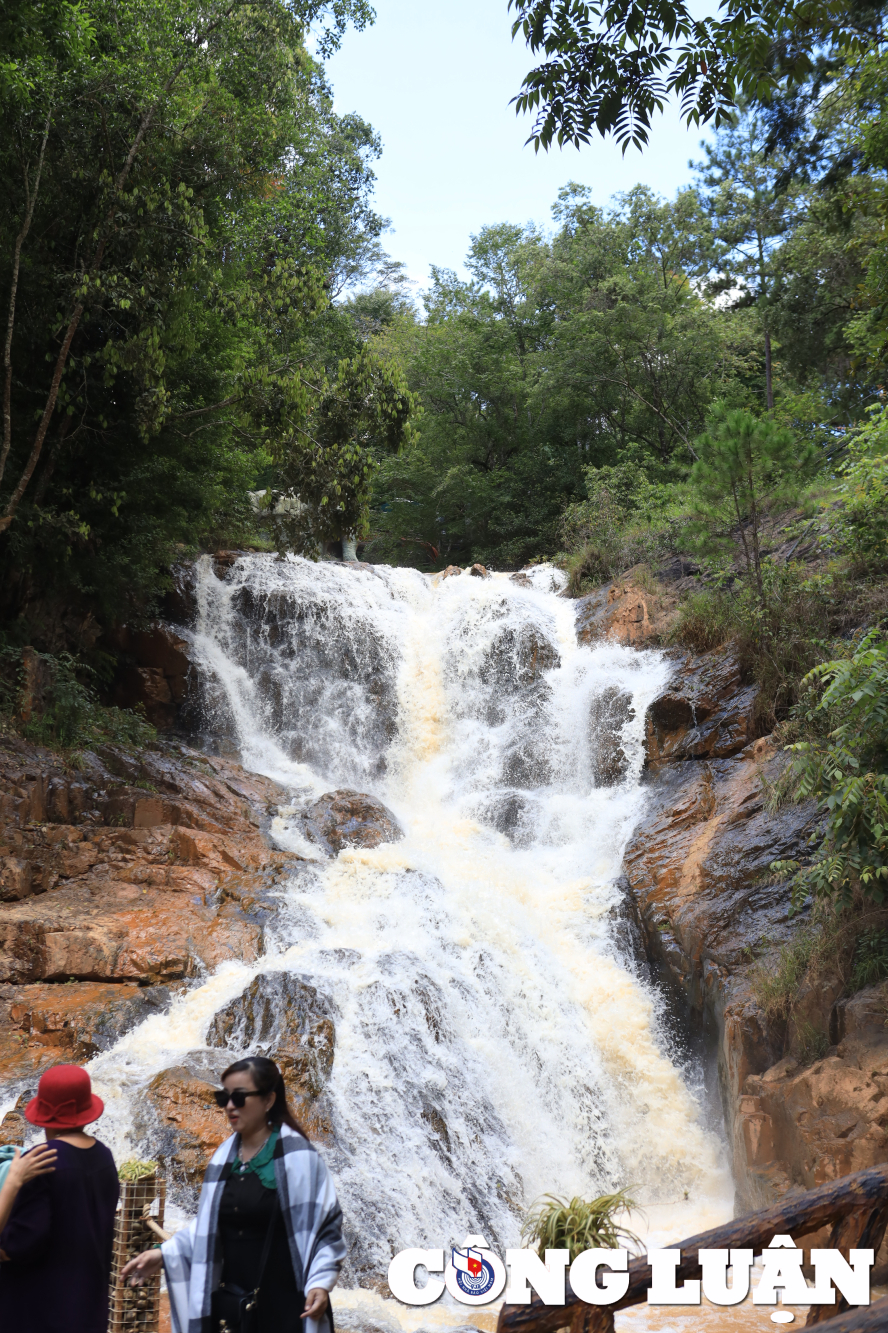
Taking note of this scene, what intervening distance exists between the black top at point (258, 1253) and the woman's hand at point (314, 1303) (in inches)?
2.0

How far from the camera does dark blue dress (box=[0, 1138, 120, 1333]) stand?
2396mm

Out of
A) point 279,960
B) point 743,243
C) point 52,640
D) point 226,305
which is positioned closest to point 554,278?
point 743,243

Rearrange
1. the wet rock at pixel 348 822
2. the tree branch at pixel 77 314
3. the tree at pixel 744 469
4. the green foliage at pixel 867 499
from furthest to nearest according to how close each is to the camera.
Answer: the wet rock at pixel 348 822 → the tree at pixel 744 469 → the tree branch at pixel 77 314 → the green foliage at pixel 867 499

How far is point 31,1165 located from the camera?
2449mm

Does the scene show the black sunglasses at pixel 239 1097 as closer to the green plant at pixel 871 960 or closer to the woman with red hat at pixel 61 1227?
the woman with red hat at pixel 61 1227

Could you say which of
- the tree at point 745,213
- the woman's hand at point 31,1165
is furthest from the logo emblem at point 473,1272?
the tree at point 745,213

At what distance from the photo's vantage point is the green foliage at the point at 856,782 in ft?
19.4

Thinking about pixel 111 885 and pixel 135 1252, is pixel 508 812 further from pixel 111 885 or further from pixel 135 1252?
pixel 135 1252

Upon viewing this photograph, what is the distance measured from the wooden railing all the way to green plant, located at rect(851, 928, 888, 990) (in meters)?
2.95

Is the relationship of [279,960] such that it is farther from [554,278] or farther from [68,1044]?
[554,278]

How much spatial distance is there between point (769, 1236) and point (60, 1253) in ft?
8.61

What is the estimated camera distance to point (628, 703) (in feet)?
41.1

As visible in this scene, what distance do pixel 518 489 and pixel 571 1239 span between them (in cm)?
2133

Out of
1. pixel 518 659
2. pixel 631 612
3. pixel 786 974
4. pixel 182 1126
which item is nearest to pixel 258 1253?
pixel 182 1126
